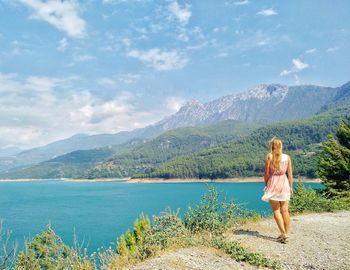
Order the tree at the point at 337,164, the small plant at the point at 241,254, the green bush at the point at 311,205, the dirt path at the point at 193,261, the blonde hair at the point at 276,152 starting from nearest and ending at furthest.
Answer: the dirt path at the point at 193,261, the small plant at the point at 241,254, the blonde hair at the point at 276,152, the green bush at the point at 311,205, the tree at the point at 337,164

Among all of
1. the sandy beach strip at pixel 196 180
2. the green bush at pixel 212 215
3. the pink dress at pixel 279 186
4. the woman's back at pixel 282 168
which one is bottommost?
the sandy beach strip at pixel 196 180

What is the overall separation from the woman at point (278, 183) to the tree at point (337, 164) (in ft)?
52.9

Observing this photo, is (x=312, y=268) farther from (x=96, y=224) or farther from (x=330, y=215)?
(x=96, y=224)

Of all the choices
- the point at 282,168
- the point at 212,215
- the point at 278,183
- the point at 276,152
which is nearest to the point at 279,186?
the point at 278,183

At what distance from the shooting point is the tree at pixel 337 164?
23141 mm

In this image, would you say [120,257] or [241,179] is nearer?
[120,257]

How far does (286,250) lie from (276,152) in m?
2.10

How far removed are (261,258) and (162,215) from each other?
10.3ft

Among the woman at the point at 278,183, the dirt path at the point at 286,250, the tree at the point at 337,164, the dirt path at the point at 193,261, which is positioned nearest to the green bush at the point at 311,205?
the dirt path at the point at 286,250

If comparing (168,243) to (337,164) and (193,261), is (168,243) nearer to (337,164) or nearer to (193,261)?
(193,261)

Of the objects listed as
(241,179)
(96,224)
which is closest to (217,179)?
(241,179)

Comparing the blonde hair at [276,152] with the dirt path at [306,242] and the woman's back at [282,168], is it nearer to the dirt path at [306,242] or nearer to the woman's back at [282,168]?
the woman's back at [282,168]

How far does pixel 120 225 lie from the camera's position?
54.7 meters

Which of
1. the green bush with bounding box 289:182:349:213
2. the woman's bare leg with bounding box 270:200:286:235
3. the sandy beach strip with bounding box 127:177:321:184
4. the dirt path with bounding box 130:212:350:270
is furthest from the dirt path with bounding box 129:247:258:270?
the sandy beach strip with bounding box 127:177:321:184
